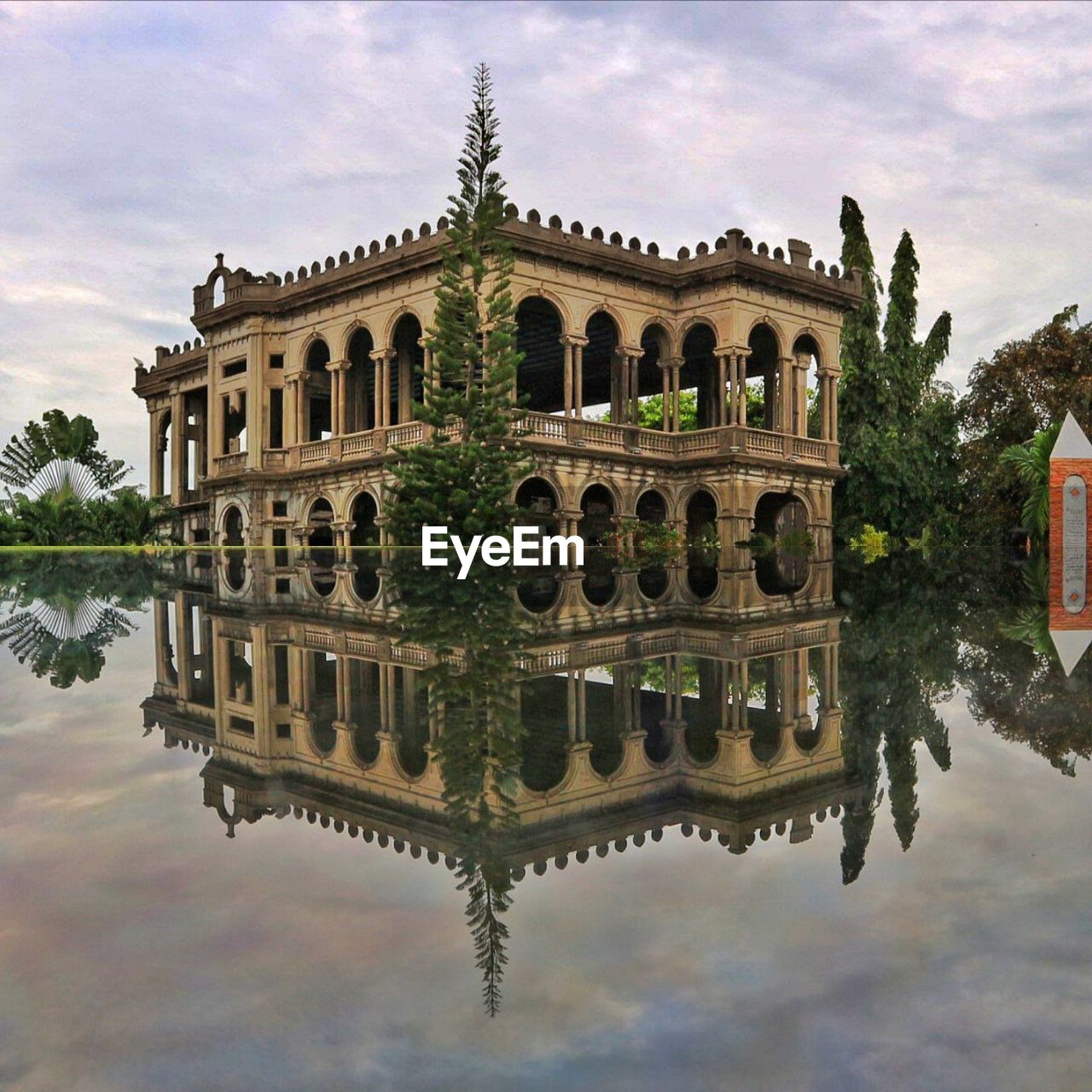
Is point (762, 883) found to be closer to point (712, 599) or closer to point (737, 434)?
point (712, 599)

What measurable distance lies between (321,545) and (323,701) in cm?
2840

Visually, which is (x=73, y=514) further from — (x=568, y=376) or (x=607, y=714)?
(x=607, y=714)

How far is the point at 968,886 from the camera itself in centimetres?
307

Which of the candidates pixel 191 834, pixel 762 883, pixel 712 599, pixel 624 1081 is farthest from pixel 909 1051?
pixel 712 599

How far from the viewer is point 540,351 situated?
34.5 m

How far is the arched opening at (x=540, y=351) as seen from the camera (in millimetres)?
28970

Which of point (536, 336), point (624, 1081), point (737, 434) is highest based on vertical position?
point (536, 336)

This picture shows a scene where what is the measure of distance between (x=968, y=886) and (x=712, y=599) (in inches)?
439

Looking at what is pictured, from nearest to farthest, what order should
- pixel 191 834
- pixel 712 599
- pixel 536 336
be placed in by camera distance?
pixel 191 834
pixel 712 599
pixel 536 336

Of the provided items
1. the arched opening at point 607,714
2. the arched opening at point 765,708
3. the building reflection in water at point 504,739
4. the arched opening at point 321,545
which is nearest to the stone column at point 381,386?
the arched opening at point 321,545

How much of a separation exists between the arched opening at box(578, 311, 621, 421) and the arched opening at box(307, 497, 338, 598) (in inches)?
298

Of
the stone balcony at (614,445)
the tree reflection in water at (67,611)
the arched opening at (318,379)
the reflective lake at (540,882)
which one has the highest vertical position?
the arched opening at (318,379)

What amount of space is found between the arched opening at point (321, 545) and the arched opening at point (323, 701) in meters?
8.02

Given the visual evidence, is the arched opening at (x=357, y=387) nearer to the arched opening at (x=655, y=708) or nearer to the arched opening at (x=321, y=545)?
the arched opening at (x=321, y=545)
